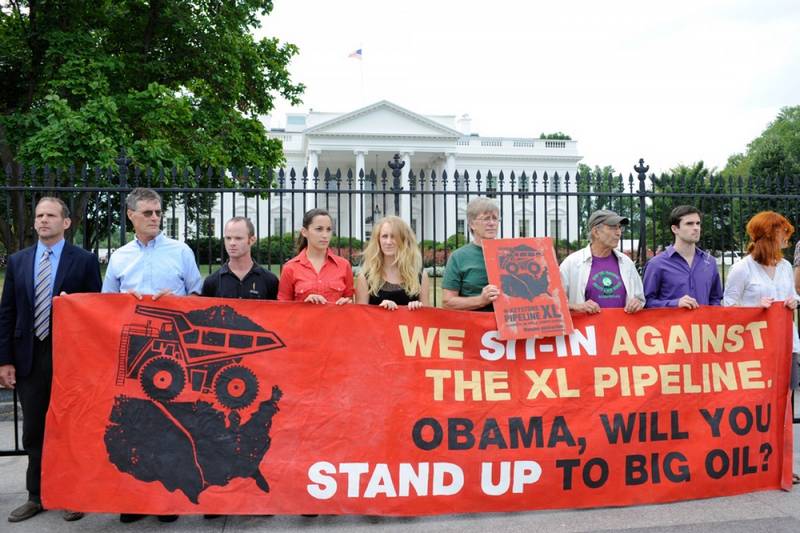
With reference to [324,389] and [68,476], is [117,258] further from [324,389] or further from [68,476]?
[324,389]

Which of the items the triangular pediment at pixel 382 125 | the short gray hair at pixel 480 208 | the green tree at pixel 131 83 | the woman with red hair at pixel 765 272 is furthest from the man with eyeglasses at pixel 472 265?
the triangular pediment at pixel 382 125

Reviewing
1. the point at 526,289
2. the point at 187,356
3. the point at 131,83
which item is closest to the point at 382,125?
the point at 131,83

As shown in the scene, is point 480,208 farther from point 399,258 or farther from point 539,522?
point 539,522

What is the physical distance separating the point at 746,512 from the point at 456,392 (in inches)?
74.5

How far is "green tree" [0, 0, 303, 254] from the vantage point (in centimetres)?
1187

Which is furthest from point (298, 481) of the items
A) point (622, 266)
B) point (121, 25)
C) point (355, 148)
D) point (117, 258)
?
point (355, 148)

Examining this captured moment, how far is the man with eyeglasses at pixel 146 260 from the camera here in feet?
13.0

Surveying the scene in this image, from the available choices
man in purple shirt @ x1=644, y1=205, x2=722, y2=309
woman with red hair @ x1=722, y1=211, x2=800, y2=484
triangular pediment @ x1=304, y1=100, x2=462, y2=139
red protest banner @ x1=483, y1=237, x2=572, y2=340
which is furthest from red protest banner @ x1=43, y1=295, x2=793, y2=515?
triangular pediment @ x1=304, y1=100, x2=462, y2=139

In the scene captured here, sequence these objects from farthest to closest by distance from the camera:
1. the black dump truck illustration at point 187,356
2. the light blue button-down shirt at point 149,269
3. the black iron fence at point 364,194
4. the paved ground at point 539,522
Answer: the black iron fence at point 364,194 → the light blue button-down shirt at point 149,269 → the black dump truck illustration at point 187,356 → the paved ground at point 539,522

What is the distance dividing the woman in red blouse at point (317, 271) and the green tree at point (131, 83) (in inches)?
337

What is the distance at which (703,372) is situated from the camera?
4148 mm

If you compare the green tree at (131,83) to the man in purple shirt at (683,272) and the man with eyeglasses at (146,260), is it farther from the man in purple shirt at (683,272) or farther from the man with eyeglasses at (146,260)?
the man in purple shirt at (683,272)

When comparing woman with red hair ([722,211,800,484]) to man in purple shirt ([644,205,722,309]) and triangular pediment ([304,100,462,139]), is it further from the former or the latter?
triangular pediment ([304,100,462,139])

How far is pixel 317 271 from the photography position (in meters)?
4.14
